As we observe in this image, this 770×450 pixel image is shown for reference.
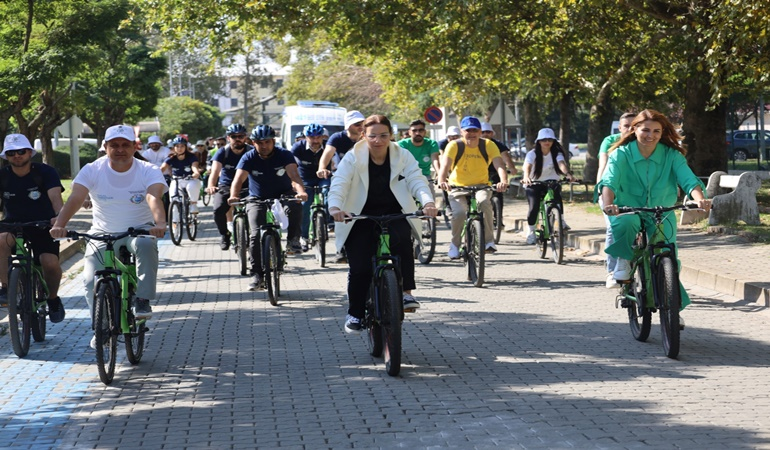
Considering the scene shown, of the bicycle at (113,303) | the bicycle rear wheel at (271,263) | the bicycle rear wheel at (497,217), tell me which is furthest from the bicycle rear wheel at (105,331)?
the bicycle rear wheel at (497,217)

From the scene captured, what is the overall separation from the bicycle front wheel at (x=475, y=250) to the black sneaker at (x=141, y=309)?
16.6 feet

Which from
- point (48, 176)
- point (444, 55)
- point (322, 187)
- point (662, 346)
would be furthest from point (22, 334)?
point (444, 55)

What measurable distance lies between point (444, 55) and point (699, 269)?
38.9 feet

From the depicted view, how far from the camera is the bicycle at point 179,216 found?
2002 cm

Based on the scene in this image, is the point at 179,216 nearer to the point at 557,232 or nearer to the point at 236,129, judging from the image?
the point at 236,129

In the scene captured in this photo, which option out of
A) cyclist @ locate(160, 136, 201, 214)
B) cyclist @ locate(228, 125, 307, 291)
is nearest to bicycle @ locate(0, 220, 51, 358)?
cyclist @ locate(228, 125, 307, 291)

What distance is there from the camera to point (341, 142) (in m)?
16.0

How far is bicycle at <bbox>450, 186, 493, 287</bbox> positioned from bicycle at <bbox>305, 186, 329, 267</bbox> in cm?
233

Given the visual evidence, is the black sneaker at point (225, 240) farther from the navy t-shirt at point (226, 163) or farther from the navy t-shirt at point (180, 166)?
the navy t-shirt at point (180, 166)

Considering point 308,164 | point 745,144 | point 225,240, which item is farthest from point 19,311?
point 745,144

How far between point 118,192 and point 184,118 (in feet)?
274

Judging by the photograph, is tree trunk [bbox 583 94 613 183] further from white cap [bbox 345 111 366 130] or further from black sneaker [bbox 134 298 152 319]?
black sneaker [bbox 134 298 152 319]

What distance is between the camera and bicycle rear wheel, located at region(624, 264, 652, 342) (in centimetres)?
862

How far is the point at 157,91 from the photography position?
172ft
